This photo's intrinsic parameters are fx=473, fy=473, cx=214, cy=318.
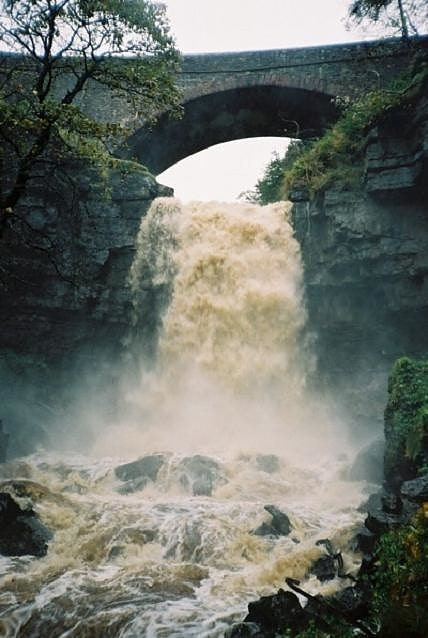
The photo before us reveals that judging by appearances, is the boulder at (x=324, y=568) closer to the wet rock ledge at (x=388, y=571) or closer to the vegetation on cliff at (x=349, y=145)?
the wet rock ledge at (x=388, y=571)

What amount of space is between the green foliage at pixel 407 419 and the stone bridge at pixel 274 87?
1207 centimetres

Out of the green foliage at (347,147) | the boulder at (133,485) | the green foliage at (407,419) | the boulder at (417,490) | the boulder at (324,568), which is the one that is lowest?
the boulder at (324,568)

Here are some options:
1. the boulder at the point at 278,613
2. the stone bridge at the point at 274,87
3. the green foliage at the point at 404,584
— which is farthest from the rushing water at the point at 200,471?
the stone bridge at the point at 274,87

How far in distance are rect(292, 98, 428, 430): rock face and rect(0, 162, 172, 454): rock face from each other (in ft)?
19.9

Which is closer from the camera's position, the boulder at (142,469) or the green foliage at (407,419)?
the green foliage at (407,419)

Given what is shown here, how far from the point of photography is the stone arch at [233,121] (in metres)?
19.8

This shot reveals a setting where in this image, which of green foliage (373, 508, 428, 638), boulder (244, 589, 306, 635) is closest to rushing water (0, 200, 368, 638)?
boulder (244, 589, 306, 635)

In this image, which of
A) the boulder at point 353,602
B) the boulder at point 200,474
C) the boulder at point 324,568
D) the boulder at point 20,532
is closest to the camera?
the boulder at point 353,602

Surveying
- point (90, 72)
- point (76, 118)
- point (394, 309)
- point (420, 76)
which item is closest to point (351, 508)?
point (394, 309)

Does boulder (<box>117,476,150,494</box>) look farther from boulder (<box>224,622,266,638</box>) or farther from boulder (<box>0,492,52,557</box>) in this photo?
boulder (<box>224,622,266,638</box>)

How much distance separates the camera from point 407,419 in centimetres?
943

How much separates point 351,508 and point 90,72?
11072mm

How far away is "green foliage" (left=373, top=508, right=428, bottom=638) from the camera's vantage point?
A: 335 centimetres

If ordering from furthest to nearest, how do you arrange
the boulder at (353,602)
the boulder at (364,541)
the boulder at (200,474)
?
1. the boulder at (200,474)
2. the boulder at (364,541)
3. the boulder at (353,602)
